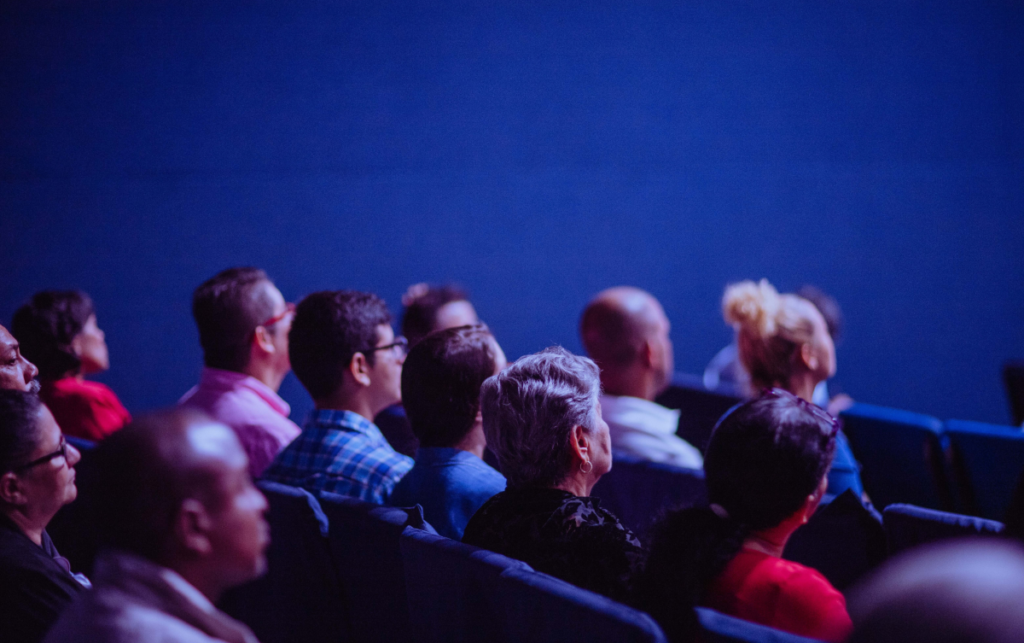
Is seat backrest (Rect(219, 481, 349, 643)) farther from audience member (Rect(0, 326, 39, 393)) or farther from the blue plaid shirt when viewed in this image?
audience member (Rect(0, 326, 39, 393))

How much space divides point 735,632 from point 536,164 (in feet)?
14.9

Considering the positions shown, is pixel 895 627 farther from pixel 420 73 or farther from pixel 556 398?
pixel 420 73

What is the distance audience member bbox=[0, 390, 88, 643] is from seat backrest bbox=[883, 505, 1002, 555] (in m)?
1.69

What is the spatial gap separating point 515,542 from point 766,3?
546 cm

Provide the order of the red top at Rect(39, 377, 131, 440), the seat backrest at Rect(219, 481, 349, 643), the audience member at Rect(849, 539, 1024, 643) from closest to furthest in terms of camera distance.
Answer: the audience member at Rect(849, 539, 1024, 643) < the seat backrest at Rect(219, 481, 349, 643) < the red top at Rect(39, 377, 131, 440)

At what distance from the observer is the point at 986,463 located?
3.10 m

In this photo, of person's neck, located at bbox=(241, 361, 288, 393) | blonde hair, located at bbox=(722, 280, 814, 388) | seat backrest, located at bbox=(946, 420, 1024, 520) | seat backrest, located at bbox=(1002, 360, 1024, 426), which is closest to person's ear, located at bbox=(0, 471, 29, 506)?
person's neck, located at bbox=(241, 361, 288, 393)

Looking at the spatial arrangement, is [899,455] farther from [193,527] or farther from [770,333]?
[193,527]

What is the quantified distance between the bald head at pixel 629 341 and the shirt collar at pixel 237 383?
117cm

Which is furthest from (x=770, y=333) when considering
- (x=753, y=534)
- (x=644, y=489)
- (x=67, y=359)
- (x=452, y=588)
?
(x=67, y=359)

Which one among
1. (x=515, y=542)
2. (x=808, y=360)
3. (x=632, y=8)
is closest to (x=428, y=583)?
(x=515, y=542)

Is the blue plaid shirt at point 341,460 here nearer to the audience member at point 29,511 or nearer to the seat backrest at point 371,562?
the seat backrest at point 371,562

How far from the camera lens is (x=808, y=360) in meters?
3.02

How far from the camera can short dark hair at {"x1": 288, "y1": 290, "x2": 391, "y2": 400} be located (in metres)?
2.54
